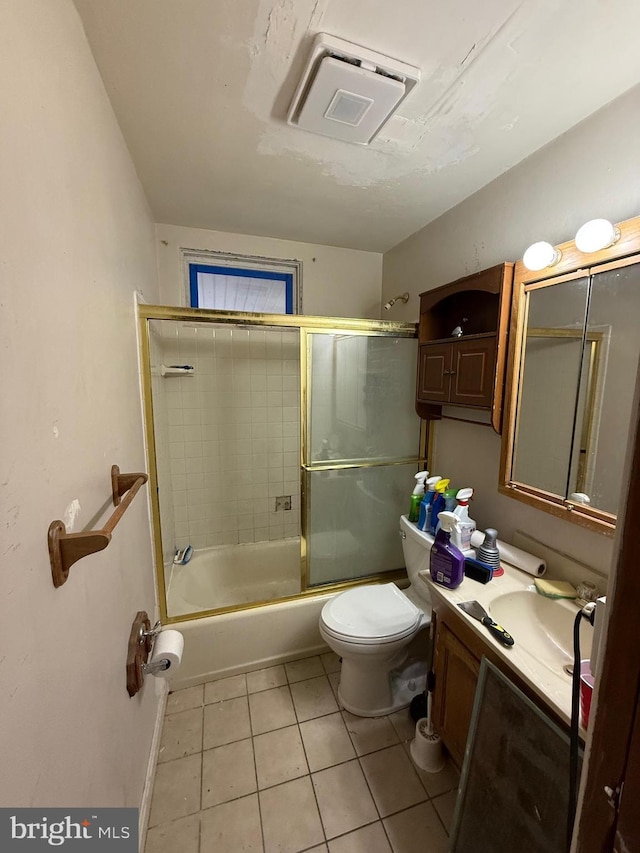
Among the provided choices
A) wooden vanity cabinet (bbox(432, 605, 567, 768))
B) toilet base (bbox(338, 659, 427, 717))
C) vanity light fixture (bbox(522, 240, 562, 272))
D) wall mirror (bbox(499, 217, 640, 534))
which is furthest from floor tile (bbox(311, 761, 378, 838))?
vanity light fixture (bbox(522, 240, 562, 272))

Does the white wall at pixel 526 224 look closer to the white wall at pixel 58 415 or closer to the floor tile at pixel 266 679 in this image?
the floor tile at pixel 266 679

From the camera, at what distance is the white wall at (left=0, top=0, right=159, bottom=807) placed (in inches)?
19.8

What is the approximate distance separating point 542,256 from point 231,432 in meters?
1.98

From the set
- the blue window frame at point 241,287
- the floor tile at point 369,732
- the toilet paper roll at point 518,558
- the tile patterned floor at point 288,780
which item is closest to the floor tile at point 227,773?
the tile patterned floor at point 288,780

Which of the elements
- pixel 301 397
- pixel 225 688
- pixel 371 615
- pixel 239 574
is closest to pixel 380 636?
pixel 371 615

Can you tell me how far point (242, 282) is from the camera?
231 cm

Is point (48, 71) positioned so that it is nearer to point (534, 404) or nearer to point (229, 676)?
point (534, 404)

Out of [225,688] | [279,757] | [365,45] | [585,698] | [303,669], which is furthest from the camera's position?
[303,669]

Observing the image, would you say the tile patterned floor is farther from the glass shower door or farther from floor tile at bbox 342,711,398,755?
the glass shower door

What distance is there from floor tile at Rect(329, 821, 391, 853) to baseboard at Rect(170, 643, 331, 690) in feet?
2.55

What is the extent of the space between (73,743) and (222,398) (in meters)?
1.88

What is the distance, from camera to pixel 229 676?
1.77 meters

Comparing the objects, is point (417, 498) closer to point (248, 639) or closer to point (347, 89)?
point (248, 639)

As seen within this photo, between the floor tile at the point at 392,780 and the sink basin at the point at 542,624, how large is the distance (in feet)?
2.53
